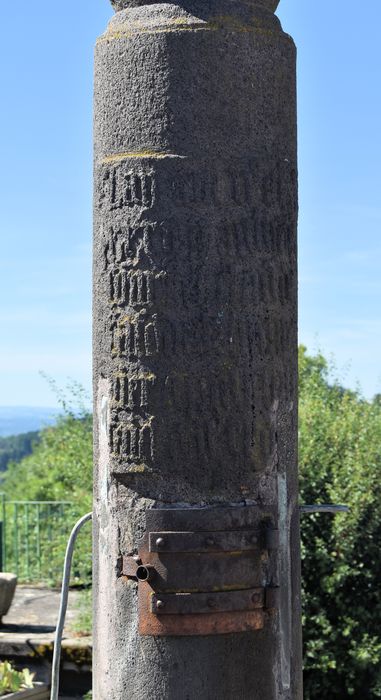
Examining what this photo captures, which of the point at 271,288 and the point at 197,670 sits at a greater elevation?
the point at 271,288

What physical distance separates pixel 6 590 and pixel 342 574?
316cm

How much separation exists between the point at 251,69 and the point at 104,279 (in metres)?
0.83

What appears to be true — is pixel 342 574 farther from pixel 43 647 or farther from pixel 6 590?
pixel 6 590

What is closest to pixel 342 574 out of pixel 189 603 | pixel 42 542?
pixel 189 603

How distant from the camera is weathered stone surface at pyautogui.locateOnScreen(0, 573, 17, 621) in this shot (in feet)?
31.5

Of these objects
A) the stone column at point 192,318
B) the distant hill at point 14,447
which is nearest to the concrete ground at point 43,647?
the stone column at point 192,318

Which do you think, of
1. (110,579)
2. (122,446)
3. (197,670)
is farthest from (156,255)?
(197,670)

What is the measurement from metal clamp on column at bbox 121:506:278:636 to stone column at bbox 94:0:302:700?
4 cm

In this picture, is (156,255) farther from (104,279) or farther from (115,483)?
(115,483)

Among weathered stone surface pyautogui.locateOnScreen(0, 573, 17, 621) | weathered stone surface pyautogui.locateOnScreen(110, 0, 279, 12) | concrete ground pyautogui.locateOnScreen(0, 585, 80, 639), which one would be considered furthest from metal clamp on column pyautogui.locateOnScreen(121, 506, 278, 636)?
weathered stone surface pyautogui.locateOnScreen(0, 573, 17, 621)

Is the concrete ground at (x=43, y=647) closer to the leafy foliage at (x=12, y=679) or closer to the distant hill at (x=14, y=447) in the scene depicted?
the leafy foliage at (x=12, y=679)

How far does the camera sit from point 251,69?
140 inches

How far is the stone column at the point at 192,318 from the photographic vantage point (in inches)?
135

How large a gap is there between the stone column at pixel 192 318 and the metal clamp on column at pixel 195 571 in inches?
1.6
